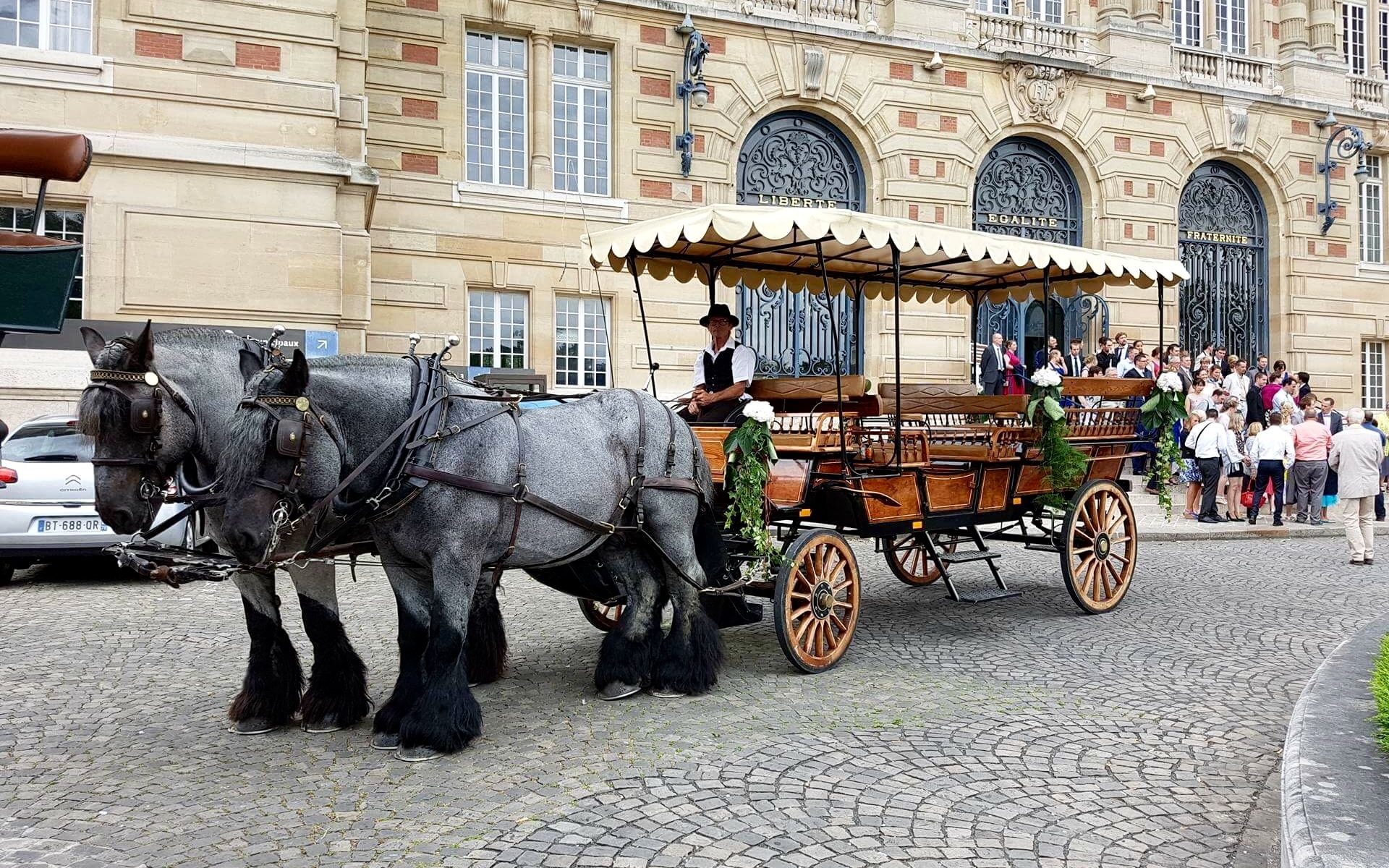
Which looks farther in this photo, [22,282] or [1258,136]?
[1258,136]

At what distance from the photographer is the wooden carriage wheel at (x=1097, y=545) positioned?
768 cm

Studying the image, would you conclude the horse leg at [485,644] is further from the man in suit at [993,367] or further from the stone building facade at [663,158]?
the man in suit at [993,367]

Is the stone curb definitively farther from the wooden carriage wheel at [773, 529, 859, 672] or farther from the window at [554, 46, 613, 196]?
the window at [554, 46, 613, 196]

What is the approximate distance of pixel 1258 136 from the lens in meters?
22.6

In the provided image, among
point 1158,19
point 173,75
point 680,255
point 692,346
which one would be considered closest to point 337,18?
point 173,75

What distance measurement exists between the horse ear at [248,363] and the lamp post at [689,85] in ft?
46.2

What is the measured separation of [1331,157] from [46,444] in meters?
25.2

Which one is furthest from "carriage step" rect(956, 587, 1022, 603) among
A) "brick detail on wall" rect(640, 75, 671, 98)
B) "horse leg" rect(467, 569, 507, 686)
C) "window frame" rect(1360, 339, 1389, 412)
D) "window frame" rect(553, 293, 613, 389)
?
"window frame" rect(1360, 339, 1389, 412)

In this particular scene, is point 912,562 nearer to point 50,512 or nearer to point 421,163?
point 50,512

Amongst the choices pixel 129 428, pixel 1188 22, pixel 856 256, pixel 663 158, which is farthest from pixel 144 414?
pixel 1188 22

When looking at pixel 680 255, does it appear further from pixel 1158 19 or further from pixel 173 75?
pixel 1158 19

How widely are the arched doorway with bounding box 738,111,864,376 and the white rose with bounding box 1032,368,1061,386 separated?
10828 mm

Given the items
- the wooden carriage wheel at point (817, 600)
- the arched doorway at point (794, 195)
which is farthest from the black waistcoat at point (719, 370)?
the arched doorway at point (794, 195)

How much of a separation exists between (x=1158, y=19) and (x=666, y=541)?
20953mm
